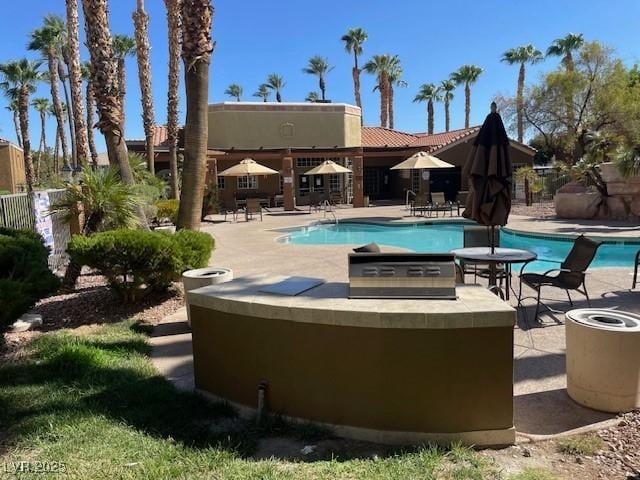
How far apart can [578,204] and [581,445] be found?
17.7m

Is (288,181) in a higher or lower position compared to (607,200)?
higher

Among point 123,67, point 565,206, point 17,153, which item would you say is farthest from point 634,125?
point 17,153

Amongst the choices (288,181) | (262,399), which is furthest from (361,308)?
(288,181)

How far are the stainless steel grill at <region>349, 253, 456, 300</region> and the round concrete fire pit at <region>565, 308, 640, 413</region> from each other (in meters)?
1.16

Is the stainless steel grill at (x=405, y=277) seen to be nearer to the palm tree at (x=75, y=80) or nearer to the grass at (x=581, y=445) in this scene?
the grass at (x=581, y=445)

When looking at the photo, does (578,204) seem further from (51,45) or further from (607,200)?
(51,45)

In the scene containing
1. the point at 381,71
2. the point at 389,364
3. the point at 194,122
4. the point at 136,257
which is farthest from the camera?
the point at 381,71

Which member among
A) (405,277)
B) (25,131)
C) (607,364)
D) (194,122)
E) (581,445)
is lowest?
(581,445)

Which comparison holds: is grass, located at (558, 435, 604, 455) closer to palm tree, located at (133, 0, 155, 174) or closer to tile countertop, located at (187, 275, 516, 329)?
tile countertop, located at (187, 275, 516, 329)

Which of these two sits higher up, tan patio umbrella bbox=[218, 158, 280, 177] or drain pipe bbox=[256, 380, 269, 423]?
tan patio umbrella bbox=[218, 158, 280, 177]

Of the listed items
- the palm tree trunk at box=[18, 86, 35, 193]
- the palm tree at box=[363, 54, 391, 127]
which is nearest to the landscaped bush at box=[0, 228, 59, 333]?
the palm tree trunk at box=[18, 86, 35, 193]

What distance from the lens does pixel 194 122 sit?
30.2 ft

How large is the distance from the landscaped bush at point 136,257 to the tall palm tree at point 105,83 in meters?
3.38

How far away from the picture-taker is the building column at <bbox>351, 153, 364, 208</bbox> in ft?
86.4
